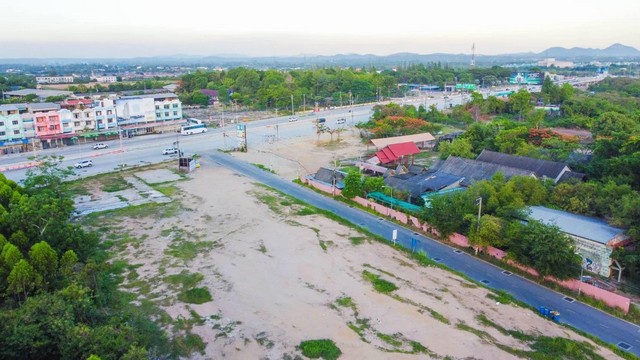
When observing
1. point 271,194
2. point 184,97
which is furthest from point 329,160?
point 184,97

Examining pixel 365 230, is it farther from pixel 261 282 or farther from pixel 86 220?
pixel 86 220

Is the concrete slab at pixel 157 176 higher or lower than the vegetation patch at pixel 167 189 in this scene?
higher

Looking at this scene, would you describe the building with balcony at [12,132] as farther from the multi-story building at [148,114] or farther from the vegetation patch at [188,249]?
the vegetation patch at [188,249]

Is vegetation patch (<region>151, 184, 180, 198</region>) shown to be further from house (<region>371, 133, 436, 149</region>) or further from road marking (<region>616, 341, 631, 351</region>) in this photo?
road marking (<region>616, 341, 631, 351</region>)

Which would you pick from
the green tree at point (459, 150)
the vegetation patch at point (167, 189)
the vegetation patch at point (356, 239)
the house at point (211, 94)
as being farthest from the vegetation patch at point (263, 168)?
the house at point (211, 94)

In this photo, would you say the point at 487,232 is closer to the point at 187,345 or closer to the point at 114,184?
the point at 187,345

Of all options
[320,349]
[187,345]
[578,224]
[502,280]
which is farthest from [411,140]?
[187,345]
